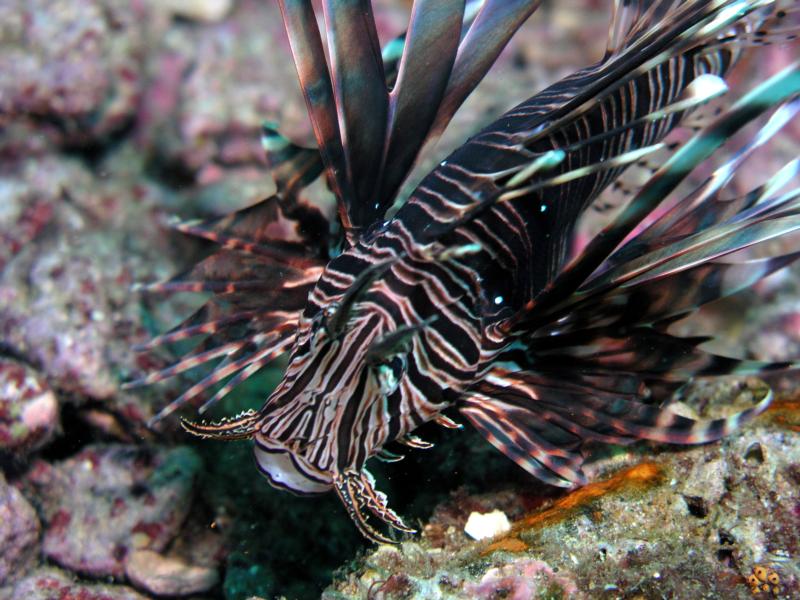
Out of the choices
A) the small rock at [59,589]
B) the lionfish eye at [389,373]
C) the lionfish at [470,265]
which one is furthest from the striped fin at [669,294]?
the small rock at [59,589]

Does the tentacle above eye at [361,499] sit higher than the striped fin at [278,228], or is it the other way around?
the striped fin at [278,228]

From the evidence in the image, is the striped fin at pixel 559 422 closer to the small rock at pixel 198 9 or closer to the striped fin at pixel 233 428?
the striped fin at pixel 233 428

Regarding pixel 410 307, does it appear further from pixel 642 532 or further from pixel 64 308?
pixel 64 308

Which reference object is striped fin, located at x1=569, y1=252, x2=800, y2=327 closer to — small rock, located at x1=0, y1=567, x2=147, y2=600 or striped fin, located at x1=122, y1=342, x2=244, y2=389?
striped fin, located at x1=122, y1=342, x2=244, y2=389

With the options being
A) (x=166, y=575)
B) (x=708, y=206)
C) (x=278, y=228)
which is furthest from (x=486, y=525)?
(x=166, y=575)

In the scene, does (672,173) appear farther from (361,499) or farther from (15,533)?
(15,533)

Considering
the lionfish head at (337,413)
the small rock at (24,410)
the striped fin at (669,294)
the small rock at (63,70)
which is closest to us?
the lionfish head at (337,413)

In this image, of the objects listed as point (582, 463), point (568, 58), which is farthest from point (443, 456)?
point (568, 58)
